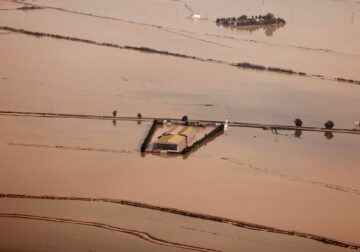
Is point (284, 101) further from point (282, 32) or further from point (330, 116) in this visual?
point (282, 32)

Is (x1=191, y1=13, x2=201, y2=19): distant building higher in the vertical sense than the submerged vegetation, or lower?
higher

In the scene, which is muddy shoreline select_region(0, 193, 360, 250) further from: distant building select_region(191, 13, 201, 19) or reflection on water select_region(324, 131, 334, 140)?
distant building select_region(191, 13, 201, 19)

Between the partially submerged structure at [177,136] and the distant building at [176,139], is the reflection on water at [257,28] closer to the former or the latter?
the partially submerged structure at [177,136]

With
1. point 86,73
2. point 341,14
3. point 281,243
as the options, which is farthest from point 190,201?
point 341,14

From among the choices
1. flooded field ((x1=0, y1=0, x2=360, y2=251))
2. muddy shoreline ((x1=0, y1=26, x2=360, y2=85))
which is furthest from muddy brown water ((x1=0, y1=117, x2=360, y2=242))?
muddy shoreline ((x1=0, y1=26, x2=360, y2=85))

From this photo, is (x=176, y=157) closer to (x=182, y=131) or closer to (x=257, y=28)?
(x=182, y=131)

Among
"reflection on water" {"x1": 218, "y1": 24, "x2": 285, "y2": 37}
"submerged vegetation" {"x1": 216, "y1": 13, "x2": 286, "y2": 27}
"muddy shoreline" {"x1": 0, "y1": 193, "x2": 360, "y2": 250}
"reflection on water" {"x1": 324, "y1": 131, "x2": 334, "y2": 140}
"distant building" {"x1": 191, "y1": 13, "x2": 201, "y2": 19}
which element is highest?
"distant building" {"x1": 191, "y1": 13, "x2": 201, "y2": 19}

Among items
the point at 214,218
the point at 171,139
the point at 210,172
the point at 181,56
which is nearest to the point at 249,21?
the point at 181,56

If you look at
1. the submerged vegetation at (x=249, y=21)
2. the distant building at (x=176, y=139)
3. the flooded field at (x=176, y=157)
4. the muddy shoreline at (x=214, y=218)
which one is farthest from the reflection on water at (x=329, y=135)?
the submerged vegetation at (x=249, y=21)
